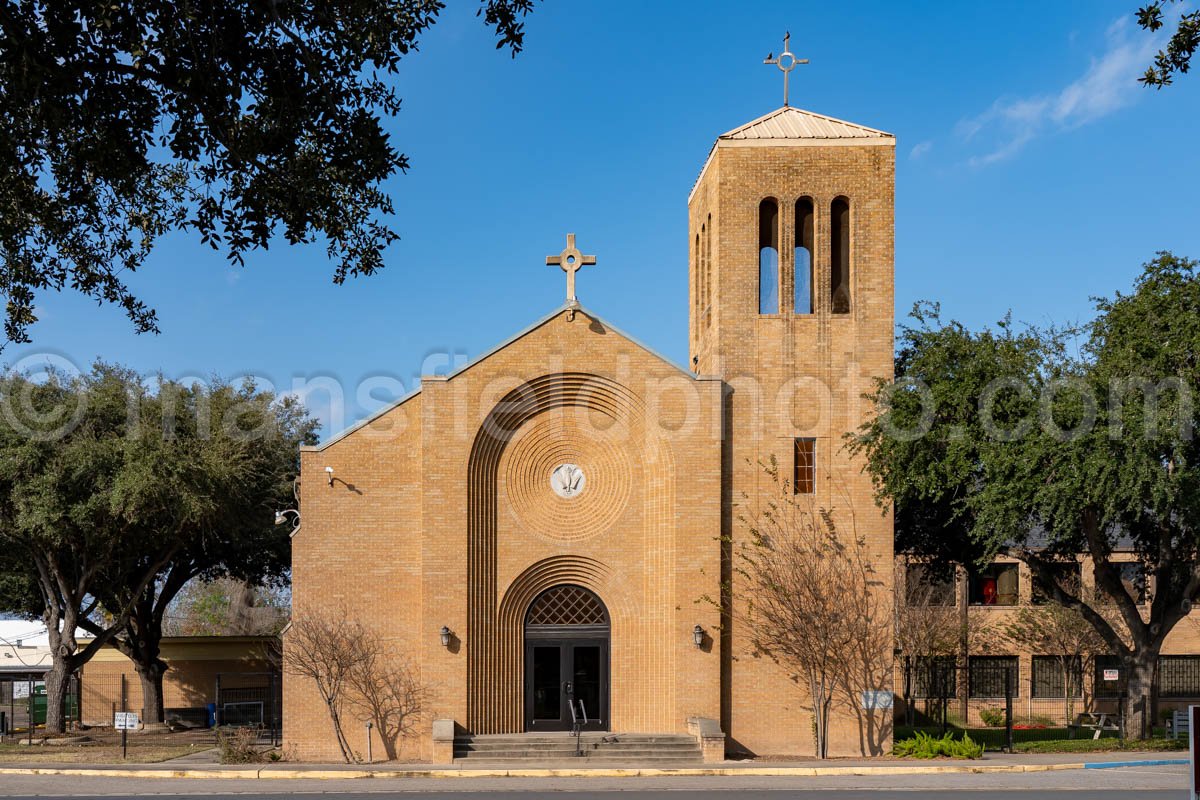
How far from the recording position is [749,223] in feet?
90.1

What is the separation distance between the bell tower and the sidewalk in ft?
8.25

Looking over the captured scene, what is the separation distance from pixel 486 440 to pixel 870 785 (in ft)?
35.4

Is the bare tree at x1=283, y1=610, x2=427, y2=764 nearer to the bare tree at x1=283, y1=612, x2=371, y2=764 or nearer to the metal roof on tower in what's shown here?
the bare tree at x1=283, y1=612, x2=371, y2=764

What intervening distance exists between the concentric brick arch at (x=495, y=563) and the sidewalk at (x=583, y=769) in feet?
6.84

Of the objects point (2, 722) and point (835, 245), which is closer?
point (835, 245)

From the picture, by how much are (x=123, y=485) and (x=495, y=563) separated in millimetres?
9877

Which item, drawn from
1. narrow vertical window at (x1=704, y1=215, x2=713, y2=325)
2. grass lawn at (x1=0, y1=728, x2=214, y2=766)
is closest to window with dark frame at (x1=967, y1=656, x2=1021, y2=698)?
narrow vertical window at (x1=704, y1=215, x2=713, y2=325)

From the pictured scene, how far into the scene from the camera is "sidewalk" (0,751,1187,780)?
23.5 meters

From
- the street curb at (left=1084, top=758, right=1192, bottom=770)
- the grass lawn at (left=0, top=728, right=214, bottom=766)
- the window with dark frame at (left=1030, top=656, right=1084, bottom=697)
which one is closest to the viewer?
the street curb at (left=1084, top=758, right=1192, bottom=770)

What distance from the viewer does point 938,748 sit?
25.8 metres

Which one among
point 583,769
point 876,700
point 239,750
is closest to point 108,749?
point 239,750

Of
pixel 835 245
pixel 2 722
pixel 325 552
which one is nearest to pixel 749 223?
pixel 835 245

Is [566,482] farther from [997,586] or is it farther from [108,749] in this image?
[997,586]

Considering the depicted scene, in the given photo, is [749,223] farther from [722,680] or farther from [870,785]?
[870,785]
